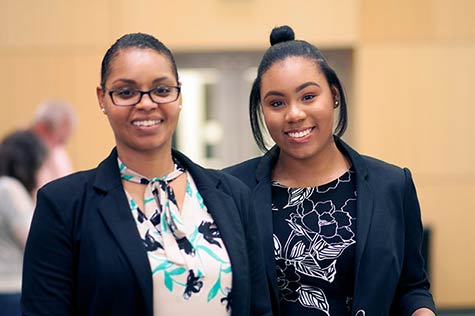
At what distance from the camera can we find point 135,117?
2457 mm

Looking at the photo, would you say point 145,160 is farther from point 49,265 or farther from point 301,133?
point 301,133

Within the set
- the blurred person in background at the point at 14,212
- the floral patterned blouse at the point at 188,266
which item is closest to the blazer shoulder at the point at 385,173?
the floral patterned blouse at the point at 188,266

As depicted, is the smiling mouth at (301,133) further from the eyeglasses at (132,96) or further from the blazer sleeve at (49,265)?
the blazer sleeve at (49,265)

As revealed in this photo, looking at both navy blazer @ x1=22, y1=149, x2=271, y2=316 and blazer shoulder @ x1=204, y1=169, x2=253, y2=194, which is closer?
navy blazer @ x1=22, y1=149, x2=271, y2=316

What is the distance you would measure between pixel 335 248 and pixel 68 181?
0.99m

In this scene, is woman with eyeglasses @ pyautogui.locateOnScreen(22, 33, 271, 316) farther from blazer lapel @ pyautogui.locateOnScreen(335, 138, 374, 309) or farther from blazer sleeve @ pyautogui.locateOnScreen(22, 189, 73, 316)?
blazer lapel @ pyautogui.locateOnScreen(335, 138, 374, 309)

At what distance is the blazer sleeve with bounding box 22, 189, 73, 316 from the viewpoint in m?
2.36

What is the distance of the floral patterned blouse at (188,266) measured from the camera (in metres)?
2.40

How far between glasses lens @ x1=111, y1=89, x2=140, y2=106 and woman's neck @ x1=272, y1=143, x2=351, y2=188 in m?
0.88

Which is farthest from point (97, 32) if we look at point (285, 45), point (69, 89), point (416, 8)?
point (285, 45)

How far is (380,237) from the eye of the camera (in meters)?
3.04

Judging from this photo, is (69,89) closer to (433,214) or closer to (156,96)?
(433,214)

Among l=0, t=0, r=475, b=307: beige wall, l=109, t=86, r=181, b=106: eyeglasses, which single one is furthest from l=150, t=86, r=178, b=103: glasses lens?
l=0, t=0, r=475, b=307: beige wall

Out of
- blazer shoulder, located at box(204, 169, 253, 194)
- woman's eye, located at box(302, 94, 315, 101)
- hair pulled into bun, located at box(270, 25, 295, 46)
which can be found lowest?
blazer shoulder, located at box(204, 169, 253, 194)
